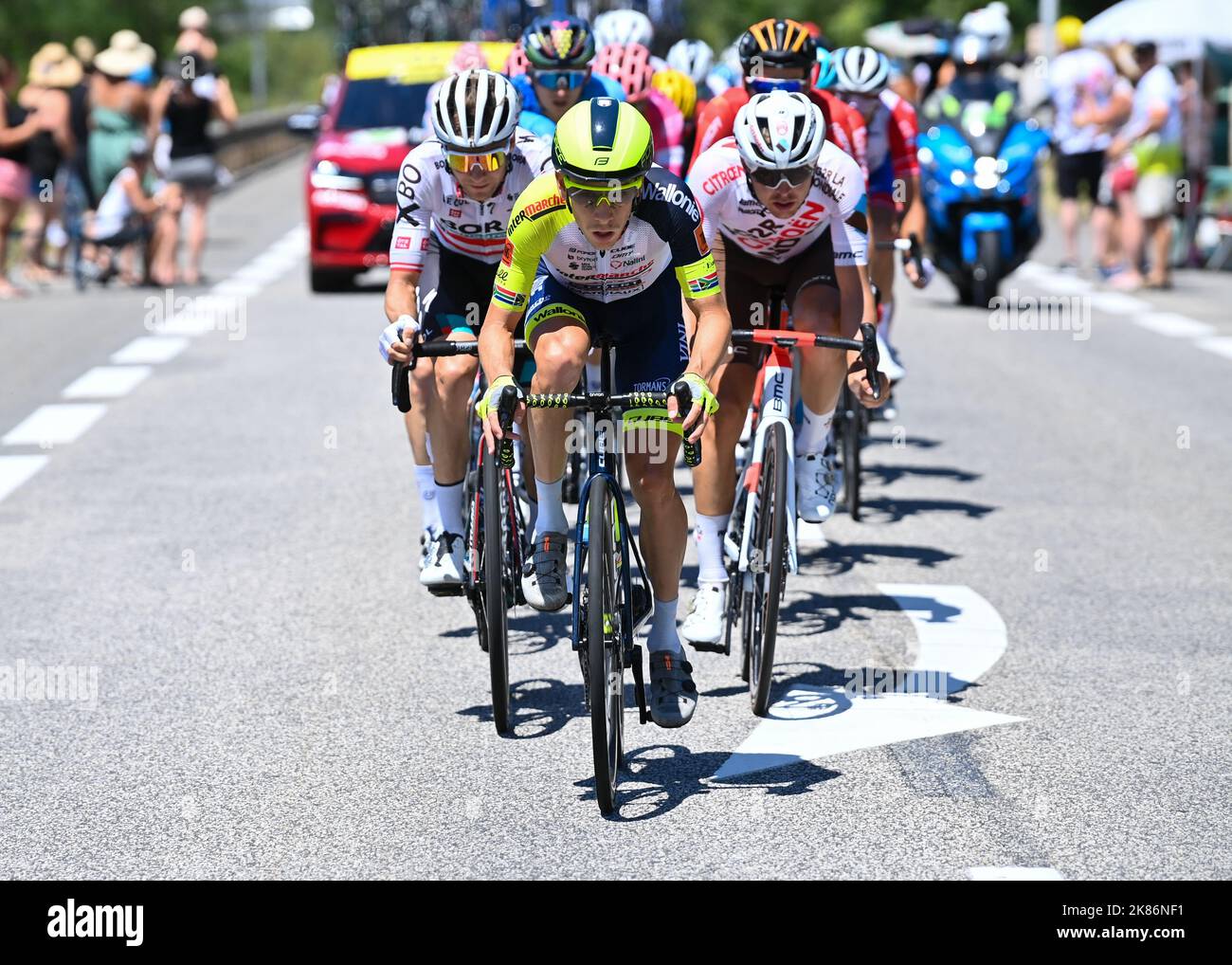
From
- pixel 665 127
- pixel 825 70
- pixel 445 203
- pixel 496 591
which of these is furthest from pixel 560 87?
pixel 496 591

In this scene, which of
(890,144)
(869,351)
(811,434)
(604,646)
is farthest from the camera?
(890,144)

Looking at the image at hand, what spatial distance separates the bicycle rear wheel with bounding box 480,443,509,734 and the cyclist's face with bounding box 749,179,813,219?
1.31m

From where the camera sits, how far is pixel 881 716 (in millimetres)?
6832

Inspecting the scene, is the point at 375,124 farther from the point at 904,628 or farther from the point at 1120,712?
the point at 1120,712

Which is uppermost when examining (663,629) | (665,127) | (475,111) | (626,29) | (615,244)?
(626,29)

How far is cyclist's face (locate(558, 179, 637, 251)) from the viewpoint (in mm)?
5969

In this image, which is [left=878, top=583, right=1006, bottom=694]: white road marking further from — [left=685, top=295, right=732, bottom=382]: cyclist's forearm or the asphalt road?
[left=685, top=295, right=732, bottom=382]: cyclist's forearm

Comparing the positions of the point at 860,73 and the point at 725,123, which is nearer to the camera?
the point at 725,123

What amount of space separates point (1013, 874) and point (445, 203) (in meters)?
3.36

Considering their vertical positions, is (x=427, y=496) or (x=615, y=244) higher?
(x=615, y=244)

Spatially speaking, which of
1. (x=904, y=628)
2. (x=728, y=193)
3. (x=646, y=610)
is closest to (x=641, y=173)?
(x=646, y=610)

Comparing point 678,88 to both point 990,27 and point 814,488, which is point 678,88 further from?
point 990,27

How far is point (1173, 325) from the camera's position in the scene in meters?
17.8
